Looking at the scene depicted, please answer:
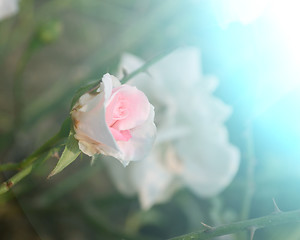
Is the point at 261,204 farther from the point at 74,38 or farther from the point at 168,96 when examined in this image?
the point at 74,38

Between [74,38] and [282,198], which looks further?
[74,38]

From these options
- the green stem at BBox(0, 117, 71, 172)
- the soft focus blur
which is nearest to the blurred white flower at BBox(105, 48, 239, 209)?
the soft focus blur

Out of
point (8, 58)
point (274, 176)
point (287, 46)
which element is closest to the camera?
point (287, 46)

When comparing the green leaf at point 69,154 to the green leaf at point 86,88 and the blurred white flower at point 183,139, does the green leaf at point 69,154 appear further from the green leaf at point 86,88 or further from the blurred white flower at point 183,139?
the blurred white flower at point 183,139

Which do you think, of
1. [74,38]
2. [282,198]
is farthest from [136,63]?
[74,38]

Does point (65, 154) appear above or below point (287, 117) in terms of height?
above

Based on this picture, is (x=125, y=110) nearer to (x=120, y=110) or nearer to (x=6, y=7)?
(x=120, y=110)
